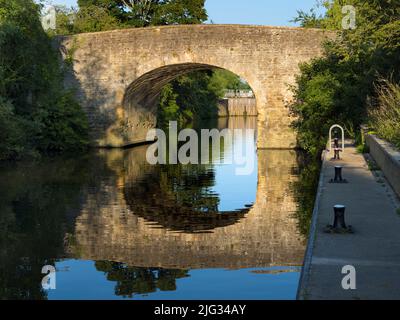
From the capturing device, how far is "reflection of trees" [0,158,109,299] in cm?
761

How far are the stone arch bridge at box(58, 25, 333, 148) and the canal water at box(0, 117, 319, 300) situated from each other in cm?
754

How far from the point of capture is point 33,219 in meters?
11.4

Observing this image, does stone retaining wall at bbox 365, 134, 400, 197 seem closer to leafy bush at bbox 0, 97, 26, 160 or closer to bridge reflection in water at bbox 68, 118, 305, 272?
bridge reflection in water at bbox 68, 118, 305, 272

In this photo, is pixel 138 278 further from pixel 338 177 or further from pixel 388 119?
A: pixel 388 119

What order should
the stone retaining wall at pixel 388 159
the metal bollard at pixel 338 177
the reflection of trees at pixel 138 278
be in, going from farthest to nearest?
the metal bollard at pixel 338 177
the stone retaining wall at pixel 388 159
the reflection of trees at pixel 138 278

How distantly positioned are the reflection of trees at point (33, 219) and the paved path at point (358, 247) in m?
2.87

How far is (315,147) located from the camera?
2358 centimetres

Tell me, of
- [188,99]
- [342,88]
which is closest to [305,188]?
[342,88]

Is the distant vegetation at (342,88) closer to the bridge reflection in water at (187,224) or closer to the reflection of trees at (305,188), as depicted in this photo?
the reflection of trees at (305,188)

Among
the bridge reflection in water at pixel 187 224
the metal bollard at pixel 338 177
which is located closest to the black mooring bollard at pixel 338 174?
the metal bollard at pixel 338 177

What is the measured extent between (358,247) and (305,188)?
25.9ft

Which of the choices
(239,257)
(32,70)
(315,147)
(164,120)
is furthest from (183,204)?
(164,120)

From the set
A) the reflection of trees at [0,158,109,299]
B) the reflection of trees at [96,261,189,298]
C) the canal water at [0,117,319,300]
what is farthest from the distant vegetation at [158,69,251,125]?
the reflection of trees at [96,261,189,298]

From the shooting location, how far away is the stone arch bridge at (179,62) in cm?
2552
